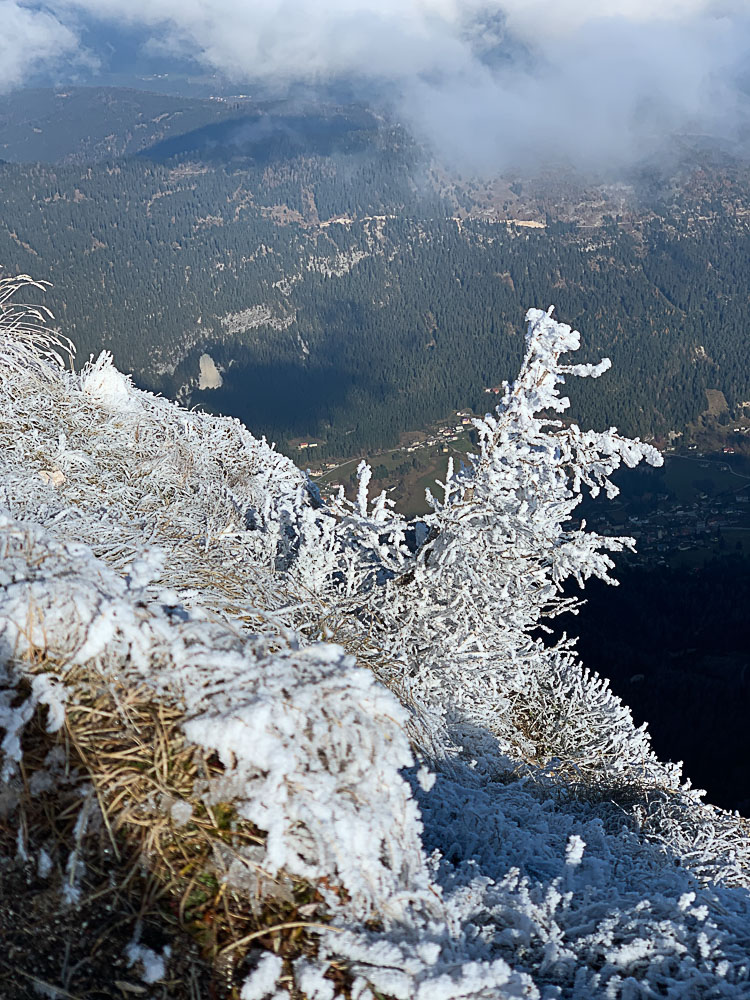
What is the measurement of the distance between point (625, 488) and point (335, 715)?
163987 millimetres

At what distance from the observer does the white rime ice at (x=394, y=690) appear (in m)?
2.59

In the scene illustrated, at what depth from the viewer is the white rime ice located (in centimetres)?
259

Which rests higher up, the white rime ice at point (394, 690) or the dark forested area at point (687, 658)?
the white rime ice at point (394, 690)

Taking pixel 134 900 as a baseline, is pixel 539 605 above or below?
below

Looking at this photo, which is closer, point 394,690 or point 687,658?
point 394,690

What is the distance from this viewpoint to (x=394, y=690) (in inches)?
223

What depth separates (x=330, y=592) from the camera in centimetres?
732

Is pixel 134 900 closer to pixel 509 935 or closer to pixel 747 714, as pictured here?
pixel 509 935

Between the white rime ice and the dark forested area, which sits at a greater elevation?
the white rime ice

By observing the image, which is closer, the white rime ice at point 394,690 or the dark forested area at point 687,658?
the white rime ice at point 394,690

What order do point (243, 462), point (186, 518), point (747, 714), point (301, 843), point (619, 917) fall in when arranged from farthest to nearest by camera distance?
1. point (747, 714)
2. point (243, 462)
3. point (186, 518)
4. point (619, 917)
5. point (301, 843)

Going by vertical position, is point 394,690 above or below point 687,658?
above

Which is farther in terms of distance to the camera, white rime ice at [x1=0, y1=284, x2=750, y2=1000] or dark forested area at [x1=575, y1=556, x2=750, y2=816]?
dark forested area at [x1=575, y1=556, x2=750, y2=816]

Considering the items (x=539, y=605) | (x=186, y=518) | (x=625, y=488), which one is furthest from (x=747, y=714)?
(x=625, y=488)
